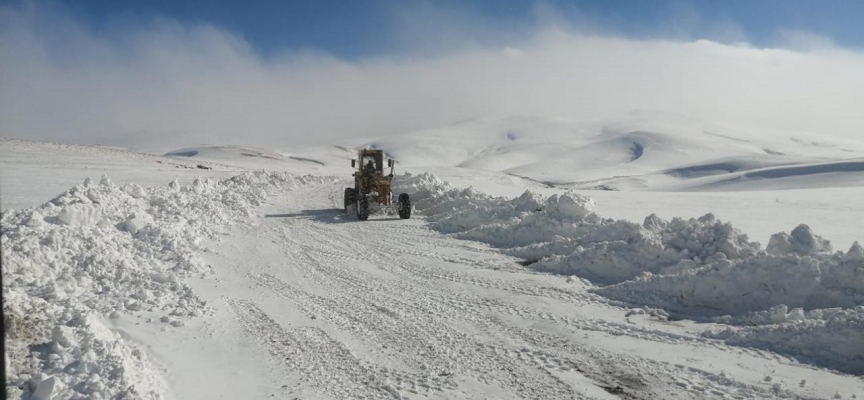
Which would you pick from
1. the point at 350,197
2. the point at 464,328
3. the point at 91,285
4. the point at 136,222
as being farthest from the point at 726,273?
the point at 350,197

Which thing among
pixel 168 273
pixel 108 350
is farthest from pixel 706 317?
pixel 168 273

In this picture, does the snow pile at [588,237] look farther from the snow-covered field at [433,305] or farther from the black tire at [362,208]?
the black tire at [362,208]

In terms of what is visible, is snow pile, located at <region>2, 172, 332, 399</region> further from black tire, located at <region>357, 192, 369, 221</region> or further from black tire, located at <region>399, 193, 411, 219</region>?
black tire, located at <region>399, 193, 411, 219</region>

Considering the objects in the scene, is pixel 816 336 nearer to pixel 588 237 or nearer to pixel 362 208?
pixel 588 237

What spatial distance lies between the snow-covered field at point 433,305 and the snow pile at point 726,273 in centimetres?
2

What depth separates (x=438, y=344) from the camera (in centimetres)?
616

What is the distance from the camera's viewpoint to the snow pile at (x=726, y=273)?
19.5 feet

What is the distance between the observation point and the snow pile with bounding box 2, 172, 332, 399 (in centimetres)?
471

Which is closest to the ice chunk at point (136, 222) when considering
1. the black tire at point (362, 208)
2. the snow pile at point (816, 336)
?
the black tire at point (362, 208)

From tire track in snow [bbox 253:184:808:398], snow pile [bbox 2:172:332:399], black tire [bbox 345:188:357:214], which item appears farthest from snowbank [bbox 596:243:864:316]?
black tire [bbox 345:188:357:214]

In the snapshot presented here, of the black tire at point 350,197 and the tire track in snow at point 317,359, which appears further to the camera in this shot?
the black tire at point 350,197

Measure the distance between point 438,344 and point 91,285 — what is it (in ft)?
14.9

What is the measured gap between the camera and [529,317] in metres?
7.14

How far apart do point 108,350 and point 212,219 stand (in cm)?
949
